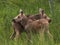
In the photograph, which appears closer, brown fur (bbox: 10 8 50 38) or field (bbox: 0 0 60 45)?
brown fur (bbox: 10 8 50 38)

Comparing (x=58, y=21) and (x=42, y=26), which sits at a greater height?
(x=42, y=26)

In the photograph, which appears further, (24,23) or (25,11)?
(25,11)

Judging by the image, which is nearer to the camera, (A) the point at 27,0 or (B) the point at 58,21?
(B) the point at 58,21

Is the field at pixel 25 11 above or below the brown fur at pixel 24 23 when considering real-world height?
below

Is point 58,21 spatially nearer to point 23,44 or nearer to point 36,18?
point 36,18

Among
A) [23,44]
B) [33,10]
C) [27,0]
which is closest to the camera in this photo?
[23,44]

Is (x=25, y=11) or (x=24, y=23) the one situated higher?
(x=24, y=23)

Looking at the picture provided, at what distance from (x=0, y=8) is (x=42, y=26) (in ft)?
11.3

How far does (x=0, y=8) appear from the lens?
10.3 meters

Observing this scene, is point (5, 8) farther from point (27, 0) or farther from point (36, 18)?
point (36, 18)

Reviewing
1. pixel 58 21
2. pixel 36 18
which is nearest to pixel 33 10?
pixel 58 21

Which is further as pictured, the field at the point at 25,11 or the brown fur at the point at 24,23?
the field at the point at 25,11

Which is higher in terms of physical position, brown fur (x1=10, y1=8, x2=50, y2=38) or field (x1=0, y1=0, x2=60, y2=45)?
brown fur (x1=10, y1=8, x2=50, y2=38)

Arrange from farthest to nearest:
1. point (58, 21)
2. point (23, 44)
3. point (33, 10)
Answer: point (33, 10), point (58, 21), point (23, 44)
